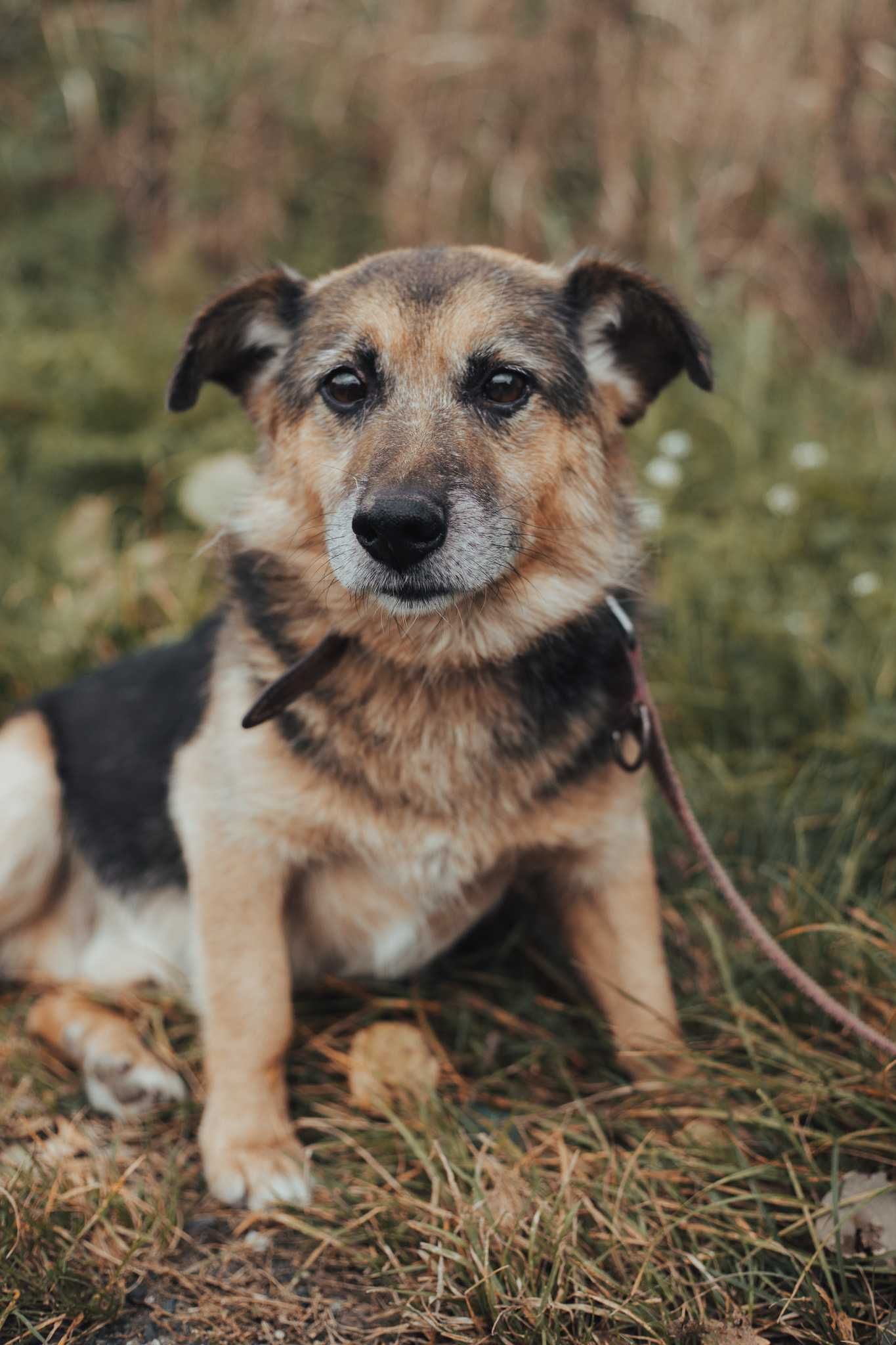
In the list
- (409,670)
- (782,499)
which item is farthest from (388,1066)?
(782,499)

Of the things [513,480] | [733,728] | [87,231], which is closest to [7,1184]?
[513,480]

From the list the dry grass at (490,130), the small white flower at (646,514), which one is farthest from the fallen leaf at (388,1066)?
the dry grass at (490,130)

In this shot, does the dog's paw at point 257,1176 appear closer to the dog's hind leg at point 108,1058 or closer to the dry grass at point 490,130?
the dog's hind leg at point 108,1058

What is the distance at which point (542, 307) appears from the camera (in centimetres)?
261

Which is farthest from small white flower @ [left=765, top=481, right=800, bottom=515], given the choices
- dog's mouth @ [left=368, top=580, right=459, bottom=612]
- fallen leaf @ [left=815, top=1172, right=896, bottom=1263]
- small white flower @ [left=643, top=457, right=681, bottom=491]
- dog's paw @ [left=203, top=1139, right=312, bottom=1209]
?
dog's paw @ [left=203, top=1139, right=312, bottom=1209]

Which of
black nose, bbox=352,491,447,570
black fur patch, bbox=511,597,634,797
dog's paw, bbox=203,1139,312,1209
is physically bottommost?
dog's paw, bbox=203,1139,312,1209

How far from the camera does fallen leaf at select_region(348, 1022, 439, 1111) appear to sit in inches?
102

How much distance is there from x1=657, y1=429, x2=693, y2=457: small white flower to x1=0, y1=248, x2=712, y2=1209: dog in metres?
1.45

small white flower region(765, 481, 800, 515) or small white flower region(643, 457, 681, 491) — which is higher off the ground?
small white flower region(643, 457, 681, 491)

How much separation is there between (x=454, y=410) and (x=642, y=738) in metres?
0.83

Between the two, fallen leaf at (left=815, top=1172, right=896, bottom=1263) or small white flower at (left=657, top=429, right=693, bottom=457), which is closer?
fallen leaf at (left=815, top=1172, right=896, bottom=1263)

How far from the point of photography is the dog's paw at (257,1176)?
2.40 metres

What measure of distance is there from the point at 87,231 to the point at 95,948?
4.69m

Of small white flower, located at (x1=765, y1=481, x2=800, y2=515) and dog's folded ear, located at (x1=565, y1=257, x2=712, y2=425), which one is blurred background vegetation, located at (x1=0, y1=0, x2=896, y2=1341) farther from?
dog's folded ear, located at (x1=565, y1=257, x2=712, y2=425)
